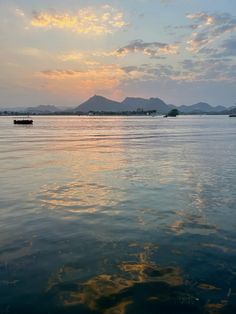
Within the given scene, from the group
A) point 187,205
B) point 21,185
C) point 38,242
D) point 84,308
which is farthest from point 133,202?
point 84,308

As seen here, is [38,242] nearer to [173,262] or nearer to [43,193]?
[173,262]

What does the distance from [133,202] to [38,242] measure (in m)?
7.41

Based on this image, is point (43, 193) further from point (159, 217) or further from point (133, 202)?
point (159, 217)

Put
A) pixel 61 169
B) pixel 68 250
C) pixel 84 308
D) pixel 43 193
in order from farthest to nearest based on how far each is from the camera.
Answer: pixel 61 169, pixel 43 193, pixel 68 250, pixel 84 308

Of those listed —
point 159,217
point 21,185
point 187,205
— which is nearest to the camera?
point 159,217

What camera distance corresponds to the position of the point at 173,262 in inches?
453

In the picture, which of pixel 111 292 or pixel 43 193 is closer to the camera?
pixel 111 292

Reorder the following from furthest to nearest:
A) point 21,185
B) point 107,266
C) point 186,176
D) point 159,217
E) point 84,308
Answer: point 186,176
point 21,185
point 159,217
point 107,266
point 84,308

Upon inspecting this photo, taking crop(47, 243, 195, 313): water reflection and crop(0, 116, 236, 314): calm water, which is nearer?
crop(47, 243, 195, 313): water reflection

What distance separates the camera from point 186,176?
28078mm

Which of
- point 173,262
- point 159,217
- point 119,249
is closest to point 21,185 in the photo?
point 159,217

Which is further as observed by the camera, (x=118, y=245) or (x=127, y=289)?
(x=118, y=245)

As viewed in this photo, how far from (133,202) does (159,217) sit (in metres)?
3.06

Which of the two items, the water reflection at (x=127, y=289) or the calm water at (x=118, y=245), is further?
the calm water at (x=118, y=245)
